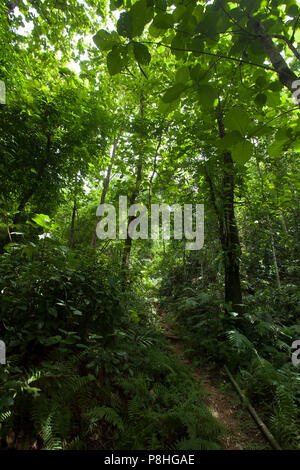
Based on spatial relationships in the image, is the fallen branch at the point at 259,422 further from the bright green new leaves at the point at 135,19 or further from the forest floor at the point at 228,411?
the bright green new leaves at the point at 135,19

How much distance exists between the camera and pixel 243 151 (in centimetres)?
68

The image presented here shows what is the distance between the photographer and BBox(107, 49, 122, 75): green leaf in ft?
2.40

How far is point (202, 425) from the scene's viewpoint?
231cm

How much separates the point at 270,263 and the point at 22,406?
10.1 metres

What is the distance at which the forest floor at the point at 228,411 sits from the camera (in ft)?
7.58

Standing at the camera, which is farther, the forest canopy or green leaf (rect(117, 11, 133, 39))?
the forest canopy

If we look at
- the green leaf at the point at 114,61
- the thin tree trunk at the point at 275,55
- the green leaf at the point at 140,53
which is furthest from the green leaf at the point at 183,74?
A: the thin tree trunk at the point at 275,55

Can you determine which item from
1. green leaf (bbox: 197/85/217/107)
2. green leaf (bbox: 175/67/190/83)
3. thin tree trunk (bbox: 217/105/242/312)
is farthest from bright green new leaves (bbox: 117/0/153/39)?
thin tree trunk (bbox: 217/105/242/312)

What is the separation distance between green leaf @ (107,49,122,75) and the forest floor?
3.51m

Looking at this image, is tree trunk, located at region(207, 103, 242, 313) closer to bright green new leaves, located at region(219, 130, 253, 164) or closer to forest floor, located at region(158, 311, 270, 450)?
forest floor, located at region(158, 311, 270, 450)

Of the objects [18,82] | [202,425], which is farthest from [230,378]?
[18,82]

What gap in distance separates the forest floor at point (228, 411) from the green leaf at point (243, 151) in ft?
10.2

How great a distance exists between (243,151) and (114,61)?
0.59 metres

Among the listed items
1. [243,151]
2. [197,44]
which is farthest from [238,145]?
[197,44]
